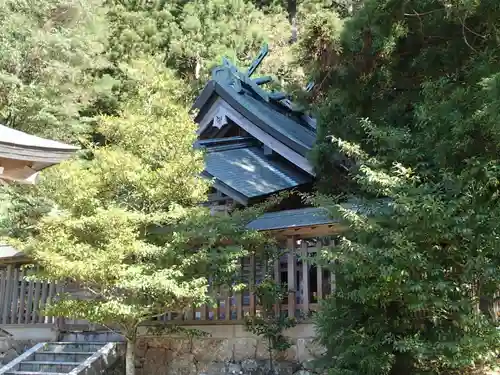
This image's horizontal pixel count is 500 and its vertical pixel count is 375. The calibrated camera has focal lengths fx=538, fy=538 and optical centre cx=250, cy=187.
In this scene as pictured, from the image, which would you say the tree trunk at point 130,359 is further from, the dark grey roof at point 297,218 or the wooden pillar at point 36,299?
the wooden pillar at point 36,299

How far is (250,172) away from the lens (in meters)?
10.7

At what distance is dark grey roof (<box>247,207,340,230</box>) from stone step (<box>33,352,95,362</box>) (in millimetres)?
3682

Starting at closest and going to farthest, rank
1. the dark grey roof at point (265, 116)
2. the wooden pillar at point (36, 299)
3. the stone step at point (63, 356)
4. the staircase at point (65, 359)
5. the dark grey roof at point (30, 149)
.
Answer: the dark grey roof at point (30, 149), the staircase at point (65, 359), the stone step at point (63, 356), the wooden pillar at point (36, 299), the dark grey roof at point (265, 116)

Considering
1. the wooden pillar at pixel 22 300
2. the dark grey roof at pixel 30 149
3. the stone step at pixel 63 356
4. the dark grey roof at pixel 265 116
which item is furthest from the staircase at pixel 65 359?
the dark grey roof at pixel 265 116

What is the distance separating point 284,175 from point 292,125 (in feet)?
6.93

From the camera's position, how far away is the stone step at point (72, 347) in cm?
938

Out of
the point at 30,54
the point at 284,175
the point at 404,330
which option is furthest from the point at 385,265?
the point at 30,54

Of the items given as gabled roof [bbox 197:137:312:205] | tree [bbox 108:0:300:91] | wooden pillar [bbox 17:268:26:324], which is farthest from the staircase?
tree [bbox 108:0:300:91]

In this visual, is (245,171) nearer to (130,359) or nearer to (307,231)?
(307,231)

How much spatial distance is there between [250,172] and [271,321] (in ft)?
11.5

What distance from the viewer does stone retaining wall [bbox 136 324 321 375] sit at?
25.8 ft

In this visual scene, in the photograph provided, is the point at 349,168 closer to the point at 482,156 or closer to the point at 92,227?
the point at 482,156

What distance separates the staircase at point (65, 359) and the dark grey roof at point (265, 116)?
16.4 feet

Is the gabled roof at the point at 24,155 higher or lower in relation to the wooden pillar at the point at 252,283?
higher
